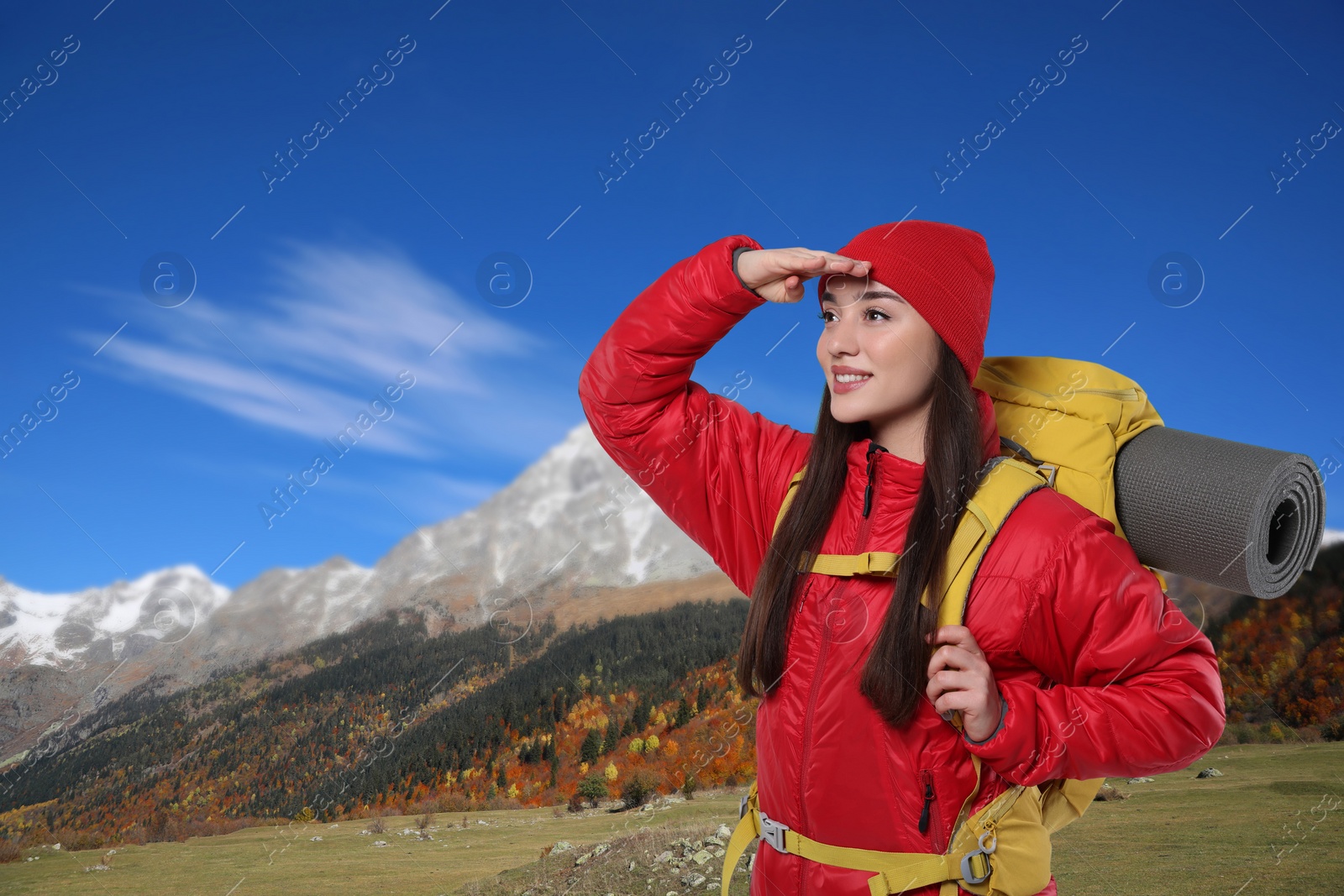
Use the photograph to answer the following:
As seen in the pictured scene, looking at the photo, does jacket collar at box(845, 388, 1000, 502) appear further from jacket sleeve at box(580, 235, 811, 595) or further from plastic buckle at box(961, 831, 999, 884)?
plastic buckle at box(961, 831, 999, 884)

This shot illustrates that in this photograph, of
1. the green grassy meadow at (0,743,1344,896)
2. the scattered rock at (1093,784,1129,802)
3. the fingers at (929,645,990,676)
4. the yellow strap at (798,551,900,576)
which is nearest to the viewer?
the fingers at (929,645,990,676)

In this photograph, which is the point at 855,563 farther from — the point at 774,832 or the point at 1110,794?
the point at 1110,794

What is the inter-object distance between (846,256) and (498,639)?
759 centimetres

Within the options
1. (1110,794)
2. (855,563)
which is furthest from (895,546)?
(1110,794)

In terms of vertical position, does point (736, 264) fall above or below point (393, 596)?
below

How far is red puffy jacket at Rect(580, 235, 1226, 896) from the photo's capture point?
1672 mm

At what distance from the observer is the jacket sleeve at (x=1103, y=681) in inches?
64.9

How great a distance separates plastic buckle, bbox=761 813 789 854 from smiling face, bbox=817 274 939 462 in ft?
2.71

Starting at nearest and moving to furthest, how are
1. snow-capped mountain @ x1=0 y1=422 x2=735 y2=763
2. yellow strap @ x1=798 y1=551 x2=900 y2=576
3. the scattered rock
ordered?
yellow strap @ x1=798 y1=551 x2=900 y2=576, the scattered rock, snow-capped mountain @ x1=0 y1=422 x2=735 y2=763

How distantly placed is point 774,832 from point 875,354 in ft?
3.35

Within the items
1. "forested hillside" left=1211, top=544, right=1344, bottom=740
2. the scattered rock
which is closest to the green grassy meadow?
the scattered rock

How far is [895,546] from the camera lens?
1882 mm

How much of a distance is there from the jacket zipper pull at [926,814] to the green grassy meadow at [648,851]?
147 inches

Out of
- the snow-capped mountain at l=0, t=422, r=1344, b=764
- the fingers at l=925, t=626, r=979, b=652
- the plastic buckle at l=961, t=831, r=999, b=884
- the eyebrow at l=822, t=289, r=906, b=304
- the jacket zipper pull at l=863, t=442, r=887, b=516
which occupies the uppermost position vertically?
the snow-capped mountain at l=0, t=422, r=1344, b=764
